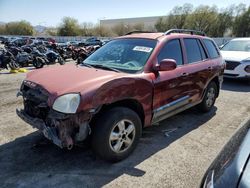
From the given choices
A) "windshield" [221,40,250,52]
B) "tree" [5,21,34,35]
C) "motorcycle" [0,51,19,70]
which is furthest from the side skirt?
"tree" [5,21,34,35]

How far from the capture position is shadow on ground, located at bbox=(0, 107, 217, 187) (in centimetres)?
297

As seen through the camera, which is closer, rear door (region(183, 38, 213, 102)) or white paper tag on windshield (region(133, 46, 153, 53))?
white paper tag on windshield (region(133, 46, 153, 53))

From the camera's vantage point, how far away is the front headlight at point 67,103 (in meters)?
2.81

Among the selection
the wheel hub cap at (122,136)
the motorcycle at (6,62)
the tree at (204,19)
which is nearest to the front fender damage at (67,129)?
the wheel hub cap at (122,136)

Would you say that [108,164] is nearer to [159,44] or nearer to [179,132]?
[179,132]

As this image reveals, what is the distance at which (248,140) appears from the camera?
1847mm

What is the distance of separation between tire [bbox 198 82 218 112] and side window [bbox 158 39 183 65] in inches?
53.1

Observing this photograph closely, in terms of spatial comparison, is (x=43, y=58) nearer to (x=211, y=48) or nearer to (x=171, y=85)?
(x=211, y=48)

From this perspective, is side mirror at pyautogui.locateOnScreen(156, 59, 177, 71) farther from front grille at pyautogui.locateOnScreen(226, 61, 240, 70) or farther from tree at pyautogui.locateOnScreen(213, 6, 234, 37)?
tree at pyautogui.locateOnScreen(213, 6, 234, 37)

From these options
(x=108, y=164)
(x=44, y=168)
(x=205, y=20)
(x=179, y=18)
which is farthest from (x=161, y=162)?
(x=179, y=18)

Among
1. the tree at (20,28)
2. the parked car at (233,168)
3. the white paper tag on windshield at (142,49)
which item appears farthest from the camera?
the tree at (20,28)

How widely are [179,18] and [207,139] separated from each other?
59.6 meters

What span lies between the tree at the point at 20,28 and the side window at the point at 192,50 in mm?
74908

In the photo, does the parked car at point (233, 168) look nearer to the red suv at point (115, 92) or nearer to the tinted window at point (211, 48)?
the red suv at point (115, 92)
